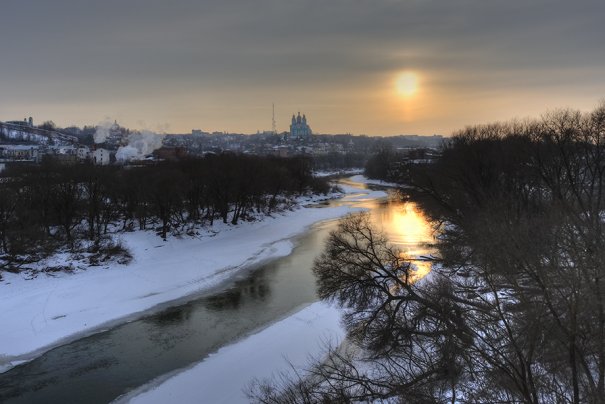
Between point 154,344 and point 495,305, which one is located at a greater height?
point 495,305

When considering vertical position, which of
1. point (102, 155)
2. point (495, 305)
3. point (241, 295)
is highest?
point (102, 155)

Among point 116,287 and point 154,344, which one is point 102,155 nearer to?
point 116,287

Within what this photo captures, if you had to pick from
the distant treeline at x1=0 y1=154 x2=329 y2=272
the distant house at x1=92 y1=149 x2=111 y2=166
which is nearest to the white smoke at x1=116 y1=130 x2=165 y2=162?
the distant house at x1=92 y1=149 x2=111 y2=166

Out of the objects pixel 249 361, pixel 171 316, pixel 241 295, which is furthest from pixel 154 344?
pixel 241 295

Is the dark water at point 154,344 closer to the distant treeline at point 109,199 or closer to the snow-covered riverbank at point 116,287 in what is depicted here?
the snow-covered riverbank at point 116,287

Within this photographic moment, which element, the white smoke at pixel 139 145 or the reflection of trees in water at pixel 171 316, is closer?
the reflection of trees in water at pixel 171 316

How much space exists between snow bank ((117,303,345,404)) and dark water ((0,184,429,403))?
0.58 meters

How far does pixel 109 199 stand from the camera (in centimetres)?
3522

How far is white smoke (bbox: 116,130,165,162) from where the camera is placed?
90806 mm

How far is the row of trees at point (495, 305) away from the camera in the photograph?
754 centimetres

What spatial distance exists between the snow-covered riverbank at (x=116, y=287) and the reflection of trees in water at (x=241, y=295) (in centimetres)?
136

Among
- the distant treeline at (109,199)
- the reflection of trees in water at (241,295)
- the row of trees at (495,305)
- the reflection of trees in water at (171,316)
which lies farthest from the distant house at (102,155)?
the reflection of trees in water at (171,316)

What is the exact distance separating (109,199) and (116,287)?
53.2 ft

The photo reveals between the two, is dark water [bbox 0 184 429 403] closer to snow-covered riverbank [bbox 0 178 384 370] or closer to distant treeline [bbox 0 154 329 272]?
snow-covered riverbank [bbox 0 178 384 370]
